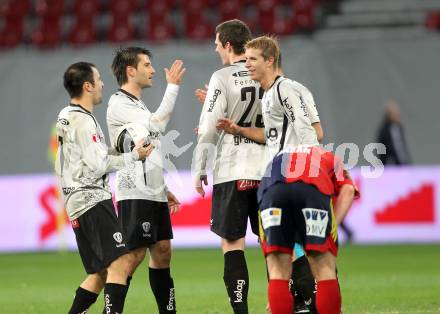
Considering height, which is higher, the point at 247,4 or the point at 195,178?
the point at 247,4

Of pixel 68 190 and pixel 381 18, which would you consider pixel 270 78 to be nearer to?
pixel 68 190

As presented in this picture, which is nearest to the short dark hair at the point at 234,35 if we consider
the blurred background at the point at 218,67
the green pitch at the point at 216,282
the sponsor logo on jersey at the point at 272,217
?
the sponsor logo on jersey at the point at 272,217

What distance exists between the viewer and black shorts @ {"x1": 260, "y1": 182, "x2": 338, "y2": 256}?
21.2 feet

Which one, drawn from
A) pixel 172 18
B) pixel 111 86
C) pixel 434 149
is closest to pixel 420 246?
pixel 434 149

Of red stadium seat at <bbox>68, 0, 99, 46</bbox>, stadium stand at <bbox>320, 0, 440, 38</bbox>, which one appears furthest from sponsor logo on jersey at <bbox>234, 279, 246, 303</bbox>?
red stadium seat at <bbox>68, 0, 99, 46</bbox>

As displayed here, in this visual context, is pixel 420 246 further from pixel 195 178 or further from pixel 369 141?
pixel 195 178

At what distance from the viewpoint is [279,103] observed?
693cm

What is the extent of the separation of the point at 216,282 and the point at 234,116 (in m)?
4.18

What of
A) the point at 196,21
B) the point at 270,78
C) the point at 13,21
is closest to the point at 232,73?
the point at 270,78

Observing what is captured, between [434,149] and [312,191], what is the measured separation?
12854 millimetres

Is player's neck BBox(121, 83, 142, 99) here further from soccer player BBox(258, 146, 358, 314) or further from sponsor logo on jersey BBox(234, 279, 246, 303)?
soccer player BBox(258, 146, 358, 314)

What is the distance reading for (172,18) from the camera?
69.9ft

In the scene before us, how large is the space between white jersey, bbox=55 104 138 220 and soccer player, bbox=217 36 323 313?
1.13 m

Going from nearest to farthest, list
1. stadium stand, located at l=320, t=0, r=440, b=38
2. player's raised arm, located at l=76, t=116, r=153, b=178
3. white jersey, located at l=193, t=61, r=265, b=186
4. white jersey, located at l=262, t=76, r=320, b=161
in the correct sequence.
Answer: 1. white jersey, located at l=262, t=76, r=320, b=161
2. player's raised arm, located at l=76, t=116, r=153, b=178
3. white jersey, located at l=193, t=61, r=265, b=186
4. stadium stand, located at l=320, t=0, r=440, b=38
